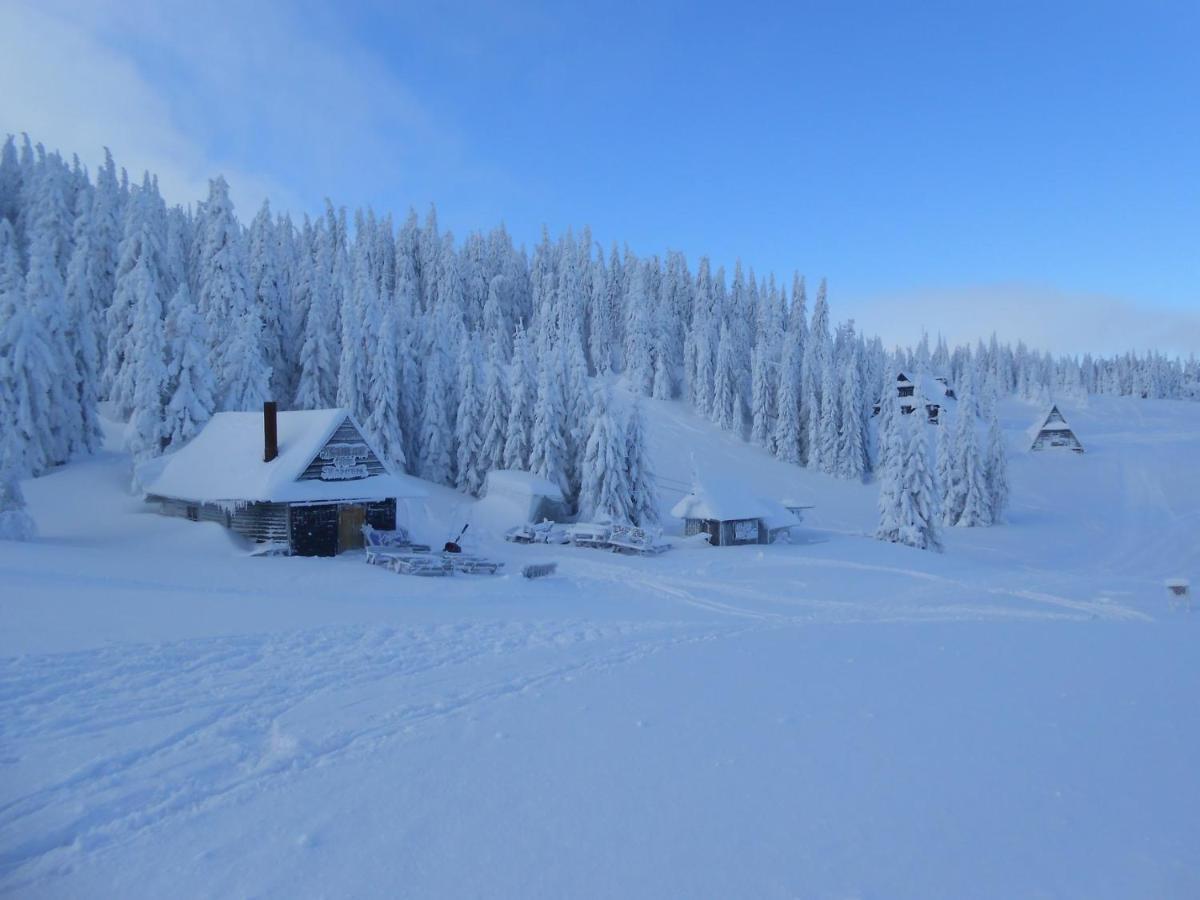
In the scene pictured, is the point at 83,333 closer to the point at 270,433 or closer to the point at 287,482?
the point at 270,433

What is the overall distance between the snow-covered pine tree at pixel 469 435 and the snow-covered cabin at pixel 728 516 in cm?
1395

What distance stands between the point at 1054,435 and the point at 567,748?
91731 millimetres

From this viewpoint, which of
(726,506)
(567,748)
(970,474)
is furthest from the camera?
(970,474)

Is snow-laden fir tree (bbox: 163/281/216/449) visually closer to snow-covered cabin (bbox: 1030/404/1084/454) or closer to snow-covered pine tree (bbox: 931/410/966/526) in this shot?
snow-covered pine tree (bbox: 931/410/966/526)

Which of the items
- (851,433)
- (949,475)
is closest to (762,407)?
(851,433)

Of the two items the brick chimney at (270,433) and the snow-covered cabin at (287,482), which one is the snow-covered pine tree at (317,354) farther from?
the brick chimney at (270,433)

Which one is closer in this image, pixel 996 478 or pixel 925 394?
pixel 996 478

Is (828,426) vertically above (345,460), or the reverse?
(828,426)

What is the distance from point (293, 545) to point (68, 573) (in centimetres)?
984

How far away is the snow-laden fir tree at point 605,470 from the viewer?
3969 centimetres

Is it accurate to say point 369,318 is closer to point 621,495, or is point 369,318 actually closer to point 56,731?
point 621,495

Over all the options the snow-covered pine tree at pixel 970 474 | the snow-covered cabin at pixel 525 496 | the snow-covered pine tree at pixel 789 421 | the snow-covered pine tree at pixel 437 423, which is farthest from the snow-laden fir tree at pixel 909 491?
the snow-covered pine tree at pixel 789 421

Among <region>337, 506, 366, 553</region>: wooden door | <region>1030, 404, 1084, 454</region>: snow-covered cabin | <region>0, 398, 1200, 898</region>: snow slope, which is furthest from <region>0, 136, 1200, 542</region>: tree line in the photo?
<region>0, 398, 1200, 898</region>: snow slope

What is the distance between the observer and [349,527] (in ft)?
93.6
